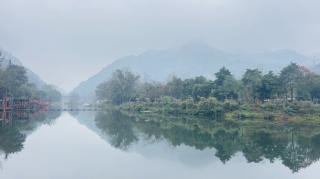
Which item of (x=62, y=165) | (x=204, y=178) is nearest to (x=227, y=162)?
(x=204, y=178)

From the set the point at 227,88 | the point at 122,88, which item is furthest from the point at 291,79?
the point at 122,88

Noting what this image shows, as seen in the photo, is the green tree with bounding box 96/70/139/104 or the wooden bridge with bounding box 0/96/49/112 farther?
the green tree with bounding box 96/70/139/104

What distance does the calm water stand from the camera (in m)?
19.6

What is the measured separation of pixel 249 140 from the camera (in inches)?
1224

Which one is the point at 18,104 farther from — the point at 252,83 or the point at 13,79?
the point at 252,83

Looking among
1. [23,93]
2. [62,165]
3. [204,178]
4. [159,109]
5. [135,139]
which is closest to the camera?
[204,178]

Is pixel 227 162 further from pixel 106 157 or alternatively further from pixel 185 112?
pixel 185 112

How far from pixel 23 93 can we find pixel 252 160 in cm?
6760

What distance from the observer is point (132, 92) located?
102 m

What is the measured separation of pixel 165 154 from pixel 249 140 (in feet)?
27.4

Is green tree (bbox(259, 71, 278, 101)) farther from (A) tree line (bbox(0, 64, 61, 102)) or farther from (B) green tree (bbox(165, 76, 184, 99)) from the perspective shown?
(A) tree line (bbox(0, 64, 61, 102))

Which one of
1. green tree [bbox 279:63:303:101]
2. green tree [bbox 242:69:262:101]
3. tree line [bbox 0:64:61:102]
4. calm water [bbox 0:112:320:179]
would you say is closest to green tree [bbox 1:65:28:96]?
tree line [bbox 0:64:61:102]

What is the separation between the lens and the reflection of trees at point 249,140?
2434 centimetres

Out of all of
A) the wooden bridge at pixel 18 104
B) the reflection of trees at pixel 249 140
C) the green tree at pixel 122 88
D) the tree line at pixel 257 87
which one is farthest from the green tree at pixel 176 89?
the reflection of trees at pixel 249 140
